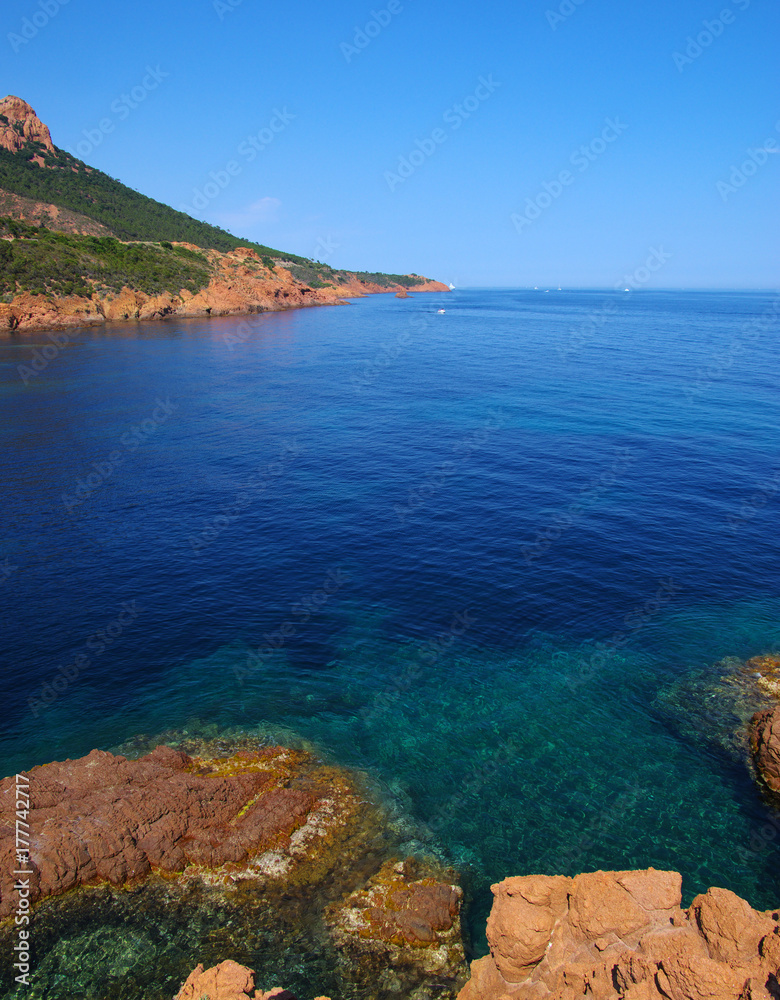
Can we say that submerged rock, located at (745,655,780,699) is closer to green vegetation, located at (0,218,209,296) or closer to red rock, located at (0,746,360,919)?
red rock, located at (0,746,360,919)

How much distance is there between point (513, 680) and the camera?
27516mm

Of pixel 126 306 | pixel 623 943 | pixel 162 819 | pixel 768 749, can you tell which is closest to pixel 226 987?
pixel 162 819

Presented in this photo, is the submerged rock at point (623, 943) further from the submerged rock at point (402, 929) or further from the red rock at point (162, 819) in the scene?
the red rock at point (162, 819)

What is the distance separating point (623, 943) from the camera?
12641 mm

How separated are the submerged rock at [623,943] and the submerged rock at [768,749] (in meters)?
11.2

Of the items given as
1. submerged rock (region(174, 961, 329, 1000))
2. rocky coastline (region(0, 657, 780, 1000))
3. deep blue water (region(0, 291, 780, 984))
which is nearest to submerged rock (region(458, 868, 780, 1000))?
rocky coastline (region(0, 657, 780, 1000))

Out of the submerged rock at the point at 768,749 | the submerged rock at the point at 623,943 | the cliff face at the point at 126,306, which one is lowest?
the submerged rock at the point at 768,749

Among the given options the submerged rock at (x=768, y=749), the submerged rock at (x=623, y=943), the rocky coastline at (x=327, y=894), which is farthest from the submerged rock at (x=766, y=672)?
the submerged rock at (x=623, y=943)

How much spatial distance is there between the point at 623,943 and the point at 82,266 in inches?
7019

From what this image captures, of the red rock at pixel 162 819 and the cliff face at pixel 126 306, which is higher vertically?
the cliff face at pixel 126 306

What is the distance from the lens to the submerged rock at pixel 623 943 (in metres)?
11.0

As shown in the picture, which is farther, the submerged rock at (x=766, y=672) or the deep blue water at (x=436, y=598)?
the submerged rock at (x=766, y=672)

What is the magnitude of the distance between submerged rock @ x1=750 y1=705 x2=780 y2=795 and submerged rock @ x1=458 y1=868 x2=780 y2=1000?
11.2m

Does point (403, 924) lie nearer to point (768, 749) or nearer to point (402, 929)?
point (402, 929)
